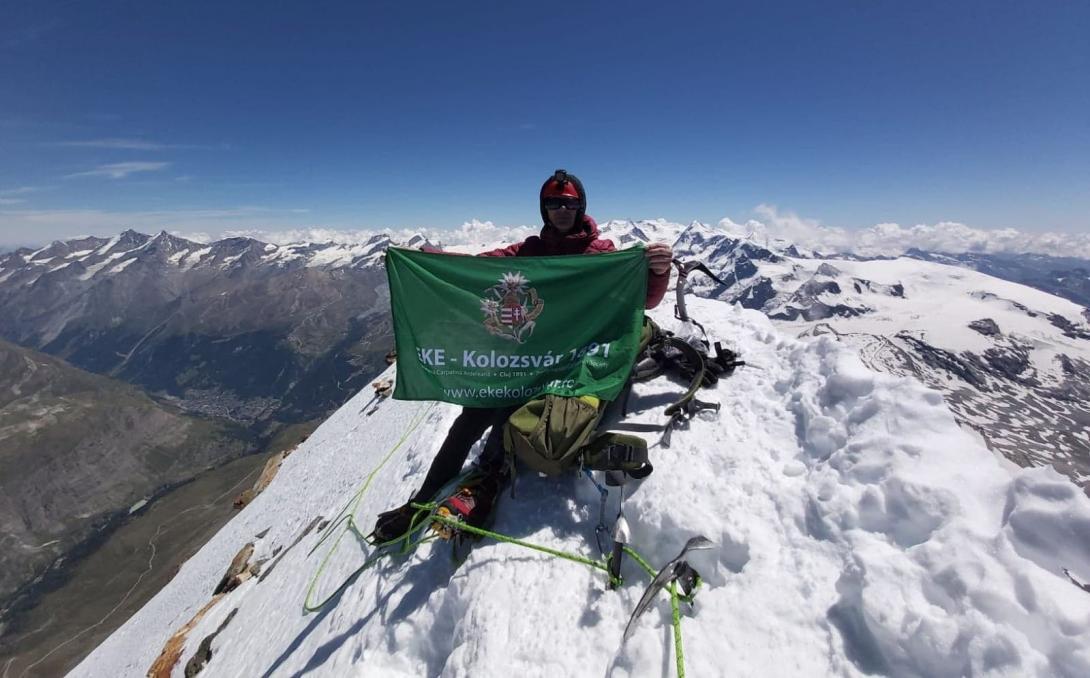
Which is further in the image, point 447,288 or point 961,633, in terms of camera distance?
point 447,288

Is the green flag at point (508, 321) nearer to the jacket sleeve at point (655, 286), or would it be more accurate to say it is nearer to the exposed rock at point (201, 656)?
the jacket sleeve at point (655, 286)

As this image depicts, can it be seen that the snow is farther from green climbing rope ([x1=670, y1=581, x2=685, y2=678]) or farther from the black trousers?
the black trousers

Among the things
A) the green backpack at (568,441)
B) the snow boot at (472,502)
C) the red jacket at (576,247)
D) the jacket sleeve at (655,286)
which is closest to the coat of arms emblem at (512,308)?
the red jacket at (576,247)

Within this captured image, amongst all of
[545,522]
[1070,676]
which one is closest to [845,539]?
[1070,676]

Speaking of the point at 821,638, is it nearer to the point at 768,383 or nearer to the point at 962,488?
the point at 962,488

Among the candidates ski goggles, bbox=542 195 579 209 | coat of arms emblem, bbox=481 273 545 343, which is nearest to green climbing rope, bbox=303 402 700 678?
coat of arms emblem, bbox=481 273 545 343

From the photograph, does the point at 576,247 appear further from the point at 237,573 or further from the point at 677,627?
the point at 237,573
